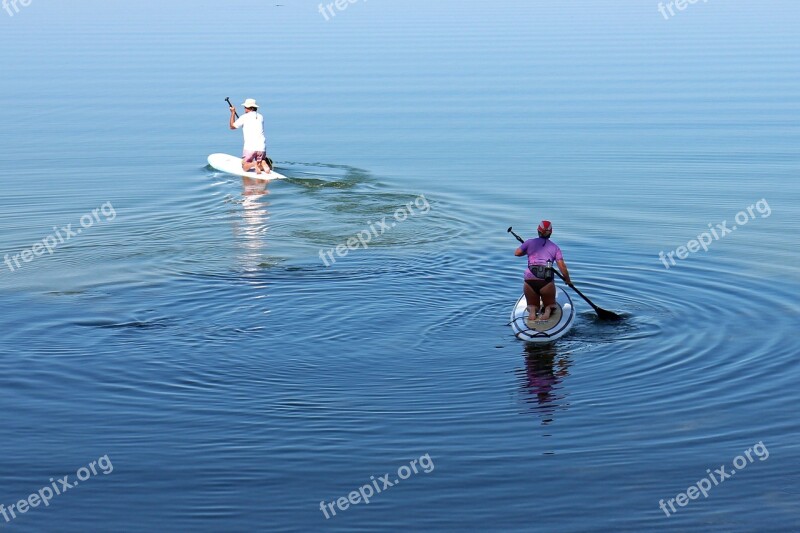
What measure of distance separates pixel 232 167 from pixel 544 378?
17.2 meters

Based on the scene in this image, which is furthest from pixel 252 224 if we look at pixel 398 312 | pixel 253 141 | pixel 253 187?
pixel 398 312

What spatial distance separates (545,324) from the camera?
61.2 feet

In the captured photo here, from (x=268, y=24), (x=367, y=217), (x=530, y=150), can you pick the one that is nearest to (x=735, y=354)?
(x=367, y=217)

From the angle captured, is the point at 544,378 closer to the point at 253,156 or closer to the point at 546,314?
the point at 546,314

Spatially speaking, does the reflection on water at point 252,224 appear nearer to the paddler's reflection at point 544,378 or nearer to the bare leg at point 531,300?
the bare leg at point 531,300

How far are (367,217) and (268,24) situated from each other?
5500cm

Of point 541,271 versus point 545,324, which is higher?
point 541,271

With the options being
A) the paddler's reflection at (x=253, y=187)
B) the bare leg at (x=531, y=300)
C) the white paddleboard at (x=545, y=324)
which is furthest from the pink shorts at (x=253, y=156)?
the bare leg at (x=531, y=300)

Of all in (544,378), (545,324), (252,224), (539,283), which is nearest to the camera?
(544,378)

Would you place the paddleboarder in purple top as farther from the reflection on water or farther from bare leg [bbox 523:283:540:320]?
the reflection on water

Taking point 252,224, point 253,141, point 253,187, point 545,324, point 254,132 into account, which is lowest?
point 545,324

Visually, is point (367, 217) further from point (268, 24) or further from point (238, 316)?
point (268, 24)

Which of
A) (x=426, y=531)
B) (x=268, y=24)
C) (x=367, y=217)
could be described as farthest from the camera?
(x=268, y=24)

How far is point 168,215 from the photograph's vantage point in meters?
27.5
